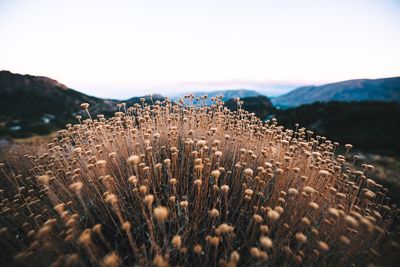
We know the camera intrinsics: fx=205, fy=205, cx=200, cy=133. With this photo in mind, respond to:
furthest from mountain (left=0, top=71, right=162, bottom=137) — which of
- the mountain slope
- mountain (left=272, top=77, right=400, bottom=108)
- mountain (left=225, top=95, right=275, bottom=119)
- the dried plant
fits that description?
mountain (left=272, top=77, right=400, bottom=108)

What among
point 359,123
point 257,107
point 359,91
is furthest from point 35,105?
point 359,91

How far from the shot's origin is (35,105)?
1451 inches

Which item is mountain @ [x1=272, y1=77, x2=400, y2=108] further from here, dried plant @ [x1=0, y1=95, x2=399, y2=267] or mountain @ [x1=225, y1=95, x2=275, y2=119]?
dried plant @ [x1=0, y1=95, x2=399, y2=267]

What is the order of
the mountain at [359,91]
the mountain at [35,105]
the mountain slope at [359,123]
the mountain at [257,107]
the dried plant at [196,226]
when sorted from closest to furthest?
the dried plant at [196,226], the mountain slope at [359,123], the mountain at [257,107], the mountain at [35,105], the mountain at [359,91]

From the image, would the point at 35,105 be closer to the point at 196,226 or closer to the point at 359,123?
the point at 196,226

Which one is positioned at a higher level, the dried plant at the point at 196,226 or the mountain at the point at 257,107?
the dried plant at the point at 196,226

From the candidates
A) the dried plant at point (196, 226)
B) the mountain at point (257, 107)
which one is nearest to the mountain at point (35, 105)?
the mountain at point (257, 107)

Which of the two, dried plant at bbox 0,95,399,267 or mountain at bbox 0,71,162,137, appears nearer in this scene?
dried plant at bbox 0,95,399,267

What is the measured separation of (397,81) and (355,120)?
13661 cm

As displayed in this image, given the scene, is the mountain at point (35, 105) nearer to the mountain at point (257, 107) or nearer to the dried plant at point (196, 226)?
the mountain at point (257, 107)

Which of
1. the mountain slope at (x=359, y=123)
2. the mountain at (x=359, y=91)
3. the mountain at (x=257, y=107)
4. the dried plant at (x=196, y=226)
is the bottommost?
the mountain at (x=359, y=91)

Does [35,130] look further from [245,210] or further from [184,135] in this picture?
[245,210]

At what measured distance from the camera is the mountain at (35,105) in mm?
28744

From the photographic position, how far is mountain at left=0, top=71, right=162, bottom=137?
2874 centimetres
